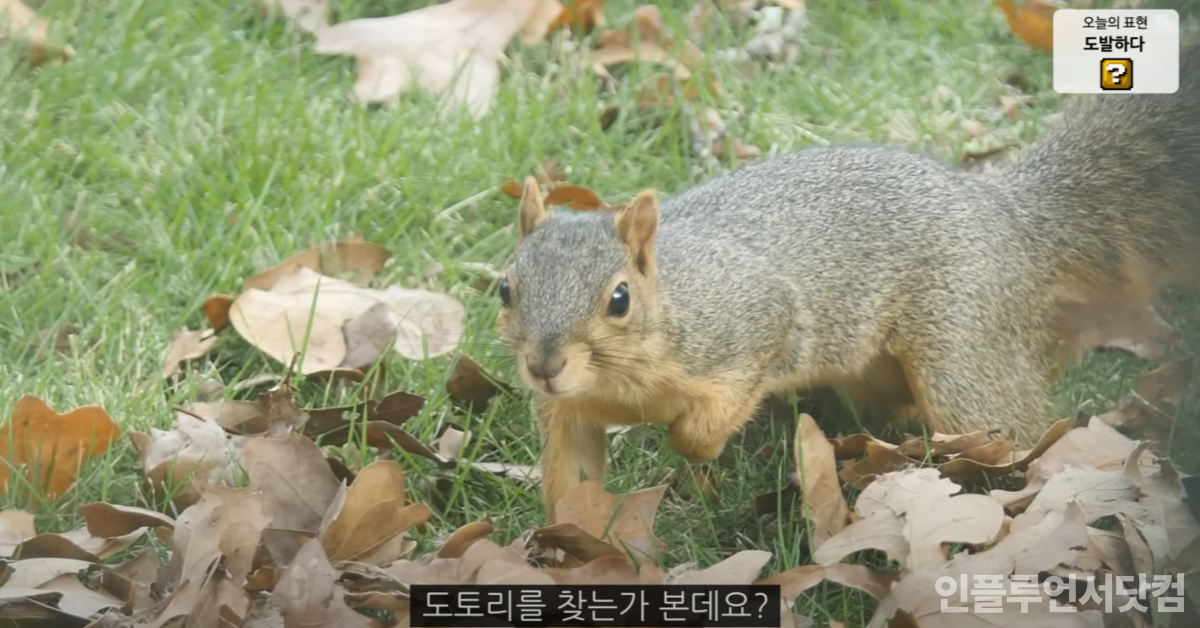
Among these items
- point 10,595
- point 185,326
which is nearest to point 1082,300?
point 185,326

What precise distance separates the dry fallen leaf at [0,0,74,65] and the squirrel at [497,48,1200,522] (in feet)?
2.71

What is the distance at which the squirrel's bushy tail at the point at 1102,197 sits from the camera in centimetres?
169

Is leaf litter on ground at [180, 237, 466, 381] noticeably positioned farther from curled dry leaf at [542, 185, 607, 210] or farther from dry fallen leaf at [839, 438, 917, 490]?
dry fallen leaf at [839, 438, 917, 490]

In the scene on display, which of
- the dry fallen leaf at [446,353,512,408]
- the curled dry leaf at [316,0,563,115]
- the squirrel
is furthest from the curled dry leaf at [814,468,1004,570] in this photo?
the curled dry leaf at [316,0,563,115]

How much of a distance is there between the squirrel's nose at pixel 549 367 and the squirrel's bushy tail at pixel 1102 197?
63 centimetres

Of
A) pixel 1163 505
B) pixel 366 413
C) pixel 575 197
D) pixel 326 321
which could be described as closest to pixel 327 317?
pixel 326 321

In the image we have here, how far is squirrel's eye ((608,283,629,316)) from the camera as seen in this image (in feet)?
4.72

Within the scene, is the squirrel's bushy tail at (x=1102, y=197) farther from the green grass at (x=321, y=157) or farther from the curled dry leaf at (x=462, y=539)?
the curled dry leaf at (x=462, y=539)

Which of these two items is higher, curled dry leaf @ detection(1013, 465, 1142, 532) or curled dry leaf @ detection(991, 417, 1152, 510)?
curled dry leaf @ detection(1013, 465, 1142, 532)

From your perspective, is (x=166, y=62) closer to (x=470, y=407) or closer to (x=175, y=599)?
(x=470, y=407)

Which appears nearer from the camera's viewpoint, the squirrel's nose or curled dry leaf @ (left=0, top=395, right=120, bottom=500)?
the squirrel's nose

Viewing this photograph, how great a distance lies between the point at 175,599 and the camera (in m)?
1.20

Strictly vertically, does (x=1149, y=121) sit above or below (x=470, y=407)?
above

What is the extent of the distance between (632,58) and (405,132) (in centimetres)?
34
